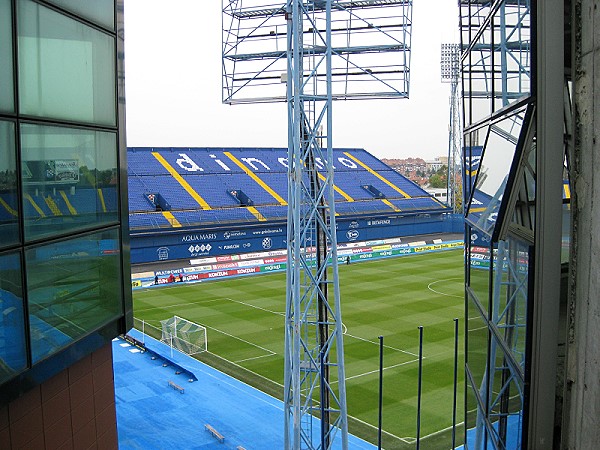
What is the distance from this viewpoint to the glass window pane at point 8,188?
584cm

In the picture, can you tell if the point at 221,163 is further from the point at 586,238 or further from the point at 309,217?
the point at 586,238

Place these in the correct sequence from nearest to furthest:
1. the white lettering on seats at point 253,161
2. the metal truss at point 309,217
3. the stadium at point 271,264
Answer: the metal truss at point 309,217
the stadium at point 271,264
the white lettering on seats at point 253,161

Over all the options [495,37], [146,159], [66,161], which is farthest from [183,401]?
[146,159]

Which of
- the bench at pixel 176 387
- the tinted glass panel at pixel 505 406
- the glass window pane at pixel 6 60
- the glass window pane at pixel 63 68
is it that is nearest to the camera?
the tinted glass panel at pixel 505 406

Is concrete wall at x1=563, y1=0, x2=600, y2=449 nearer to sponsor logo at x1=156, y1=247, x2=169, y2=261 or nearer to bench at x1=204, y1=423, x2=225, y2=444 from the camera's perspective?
bench at x1=204, y1=423, x2=225, y2=444

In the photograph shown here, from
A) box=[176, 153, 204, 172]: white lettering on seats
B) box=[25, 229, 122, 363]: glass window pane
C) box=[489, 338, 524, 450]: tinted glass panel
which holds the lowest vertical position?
box=[489, 338, 524, 450]: tinted glass panel

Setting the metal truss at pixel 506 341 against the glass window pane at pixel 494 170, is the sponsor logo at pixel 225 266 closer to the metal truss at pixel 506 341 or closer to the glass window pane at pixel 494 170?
the glass window pane at pixel 494 170

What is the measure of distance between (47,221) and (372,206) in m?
52.5

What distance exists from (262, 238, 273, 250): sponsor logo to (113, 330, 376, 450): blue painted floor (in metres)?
25.5

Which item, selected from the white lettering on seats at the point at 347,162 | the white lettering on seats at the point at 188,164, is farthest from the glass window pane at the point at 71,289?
the white lettering on seats at the point at 347,162

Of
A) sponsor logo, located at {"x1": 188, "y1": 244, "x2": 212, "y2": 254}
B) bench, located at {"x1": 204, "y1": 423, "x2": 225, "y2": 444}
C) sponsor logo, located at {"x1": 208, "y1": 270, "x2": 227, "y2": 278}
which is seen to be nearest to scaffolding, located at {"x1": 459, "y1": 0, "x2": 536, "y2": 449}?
bench, located at {"x1": 204, "y1": 423, "x2": 225, "y2": 444}

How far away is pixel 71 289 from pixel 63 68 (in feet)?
7.77

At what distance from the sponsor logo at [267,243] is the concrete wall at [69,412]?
136 ft

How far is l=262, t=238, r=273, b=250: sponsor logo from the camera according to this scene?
50094mm
